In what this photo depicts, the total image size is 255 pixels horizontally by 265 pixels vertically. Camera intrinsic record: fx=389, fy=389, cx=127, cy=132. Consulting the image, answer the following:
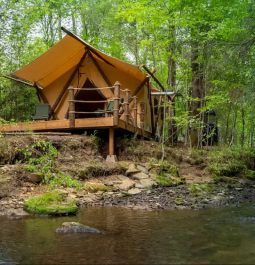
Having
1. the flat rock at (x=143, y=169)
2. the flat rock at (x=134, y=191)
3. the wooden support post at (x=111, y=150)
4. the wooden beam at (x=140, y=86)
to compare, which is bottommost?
the flat rock at (x=134, y=191)

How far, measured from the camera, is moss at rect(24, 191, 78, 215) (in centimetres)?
717

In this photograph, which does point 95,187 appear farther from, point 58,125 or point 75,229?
point 58,125

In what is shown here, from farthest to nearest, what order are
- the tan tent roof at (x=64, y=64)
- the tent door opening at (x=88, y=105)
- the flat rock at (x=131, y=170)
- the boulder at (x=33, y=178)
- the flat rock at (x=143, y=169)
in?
the tent door opening at (x=88, y=105) < the tan tent roof at (x=64, y=64) < the flat rock at (x=143, y=169) < the flat rock at (x=131, y=170) < the boulder at (x=33, y=178)

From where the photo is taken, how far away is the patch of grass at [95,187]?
9125 millimetres

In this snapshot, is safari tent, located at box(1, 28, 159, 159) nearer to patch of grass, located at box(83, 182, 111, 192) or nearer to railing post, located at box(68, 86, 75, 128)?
railing post, located at box(68, 86, 75, 128)

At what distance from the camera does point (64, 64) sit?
583 inches

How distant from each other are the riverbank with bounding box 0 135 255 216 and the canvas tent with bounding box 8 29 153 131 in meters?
3.01

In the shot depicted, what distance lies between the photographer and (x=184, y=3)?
15.7m

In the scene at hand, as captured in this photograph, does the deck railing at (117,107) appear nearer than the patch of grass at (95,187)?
No

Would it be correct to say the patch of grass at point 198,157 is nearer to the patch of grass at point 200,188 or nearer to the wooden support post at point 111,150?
the patch of grass at point 200,188

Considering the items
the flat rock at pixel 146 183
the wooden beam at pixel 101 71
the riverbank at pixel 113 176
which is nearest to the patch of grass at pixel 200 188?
the riverbank at pixel 113 176

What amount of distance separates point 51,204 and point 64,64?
834 cm

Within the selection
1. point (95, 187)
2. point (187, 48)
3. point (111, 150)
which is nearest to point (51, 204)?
point (95, 187)

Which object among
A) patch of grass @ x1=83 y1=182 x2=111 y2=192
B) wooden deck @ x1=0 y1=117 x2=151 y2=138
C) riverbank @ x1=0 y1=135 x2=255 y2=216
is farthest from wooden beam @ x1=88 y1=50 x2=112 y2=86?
patch of grass @ x1=83 y1=182 x2=111 y2=192
